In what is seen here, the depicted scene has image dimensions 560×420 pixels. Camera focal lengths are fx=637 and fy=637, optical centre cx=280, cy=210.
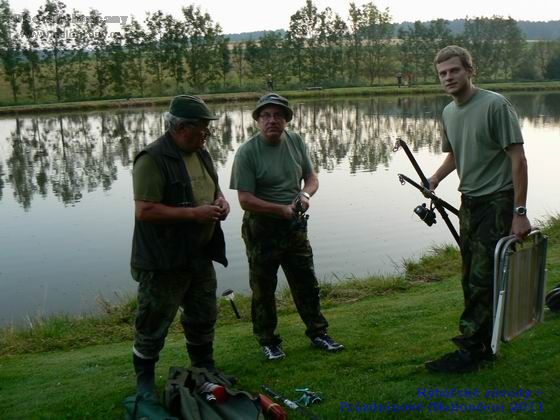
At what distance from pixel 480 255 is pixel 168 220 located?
2011 mm

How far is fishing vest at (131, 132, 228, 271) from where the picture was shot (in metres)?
4.05

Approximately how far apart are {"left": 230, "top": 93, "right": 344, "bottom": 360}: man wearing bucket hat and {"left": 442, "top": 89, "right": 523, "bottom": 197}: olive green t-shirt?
120cm

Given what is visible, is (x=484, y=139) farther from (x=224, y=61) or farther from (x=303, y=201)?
(x=224, y=61)

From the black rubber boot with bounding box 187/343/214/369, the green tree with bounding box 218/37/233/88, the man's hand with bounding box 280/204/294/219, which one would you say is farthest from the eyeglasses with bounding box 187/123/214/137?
the green tree with bounding box 218/37/233/88

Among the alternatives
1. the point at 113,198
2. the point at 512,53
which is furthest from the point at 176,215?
the point at 512,53

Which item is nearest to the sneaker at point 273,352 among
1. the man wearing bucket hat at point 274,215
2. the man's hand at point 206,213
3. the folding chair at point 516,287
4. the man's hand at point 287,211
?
the man wearing bucket hat at point 274,215

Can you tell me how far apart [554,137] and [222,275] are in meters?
18.4

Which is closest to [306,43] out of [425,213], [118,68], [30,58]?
[118,68]

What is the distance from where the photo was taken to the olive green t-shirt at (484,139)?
3889mm

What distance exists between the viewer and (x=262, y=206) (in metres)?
4.64

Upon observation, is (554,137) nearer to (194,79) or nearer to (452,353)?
(452,353)

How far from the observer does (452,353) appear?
430cm

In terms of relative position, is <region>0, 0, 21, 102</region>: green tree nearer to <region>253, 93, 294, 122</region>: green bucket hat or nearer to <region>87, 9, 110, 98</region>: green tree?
<region>87, 9, 110, 98</region>: green tree

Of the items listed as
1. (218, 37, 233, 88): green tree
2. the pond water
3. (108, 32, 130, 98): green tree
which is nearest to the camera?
the pond water
